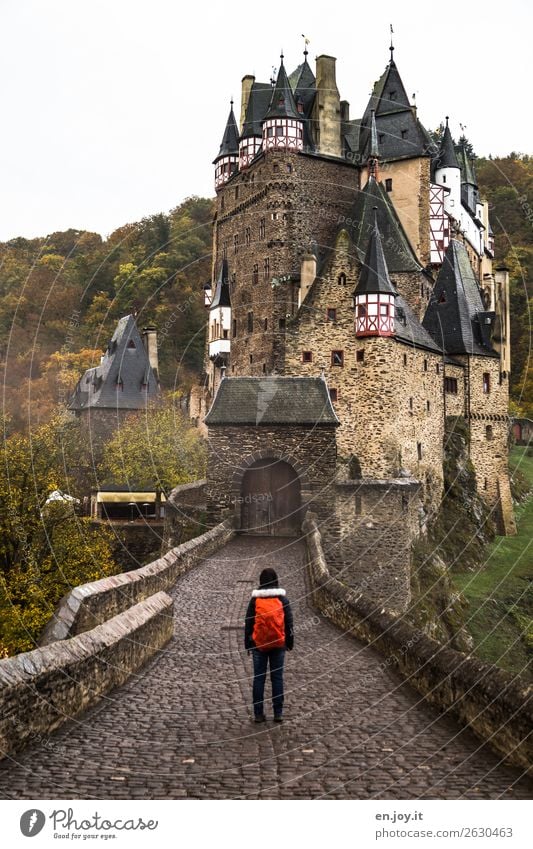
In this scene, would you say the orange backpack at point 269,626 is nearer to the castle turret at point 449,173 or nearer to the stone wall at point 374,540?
the stone wall at point 374,540

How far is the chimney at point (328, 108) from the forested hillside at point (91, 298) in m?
10.0

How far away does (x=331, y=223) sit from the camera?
5509cm

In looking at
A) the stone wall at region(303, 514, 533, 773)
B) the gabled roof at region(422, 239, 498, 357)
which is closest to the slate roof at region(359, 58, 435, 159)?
the gabled roof at region(422, 239, 498, 357)

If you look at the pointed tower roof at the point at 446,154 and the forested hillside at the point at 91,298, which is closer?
the forested hillside at the point at 91,298

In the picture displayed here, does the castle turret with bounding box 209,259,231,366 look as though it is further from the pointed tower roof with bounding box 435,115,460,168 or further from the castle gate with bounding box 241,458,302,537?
the castle gate with bounding box 241,458,302,537

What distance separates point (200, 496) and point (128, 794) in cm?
2999

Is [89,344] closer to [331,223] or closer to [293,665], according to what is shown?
[331,223]

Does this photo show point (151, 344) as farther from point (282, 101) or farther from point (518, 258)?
point (518, 258)

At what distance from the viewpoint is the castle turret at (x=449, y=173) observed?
195 ft

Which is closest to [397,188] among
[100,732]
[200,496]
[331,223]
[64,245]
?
[331,223]

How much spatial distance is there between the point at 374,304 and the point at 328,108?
66.7 ft

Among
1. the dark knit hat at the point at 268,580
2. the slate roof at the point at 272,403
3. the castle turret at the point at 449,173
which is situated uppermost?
the castle turret at the point at 449,173

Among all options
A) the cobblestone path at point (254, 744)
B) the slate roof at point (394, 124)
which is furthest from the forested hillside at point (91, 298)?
the cobblestone path at point (254, 744)

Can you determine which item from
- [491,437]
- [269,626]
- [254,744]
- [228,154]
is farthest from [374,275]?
[254,744]
